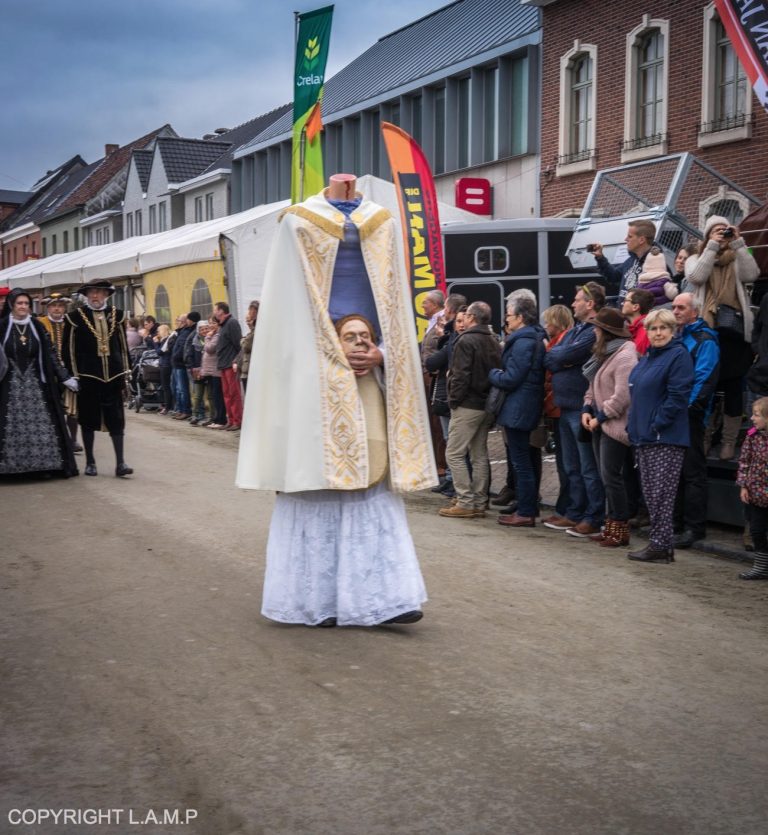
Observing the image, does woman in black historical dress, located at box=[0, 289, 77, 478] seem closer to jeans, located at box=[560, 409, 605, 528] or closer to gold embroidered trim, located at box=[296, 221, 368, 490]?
jeans, located at box=[560, 409, 605, 528]

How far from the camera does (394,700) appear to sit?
4.84 metres

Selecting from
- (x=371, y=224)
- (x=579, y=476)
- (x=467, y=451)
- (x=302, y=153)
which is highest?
(x=302, y=153)

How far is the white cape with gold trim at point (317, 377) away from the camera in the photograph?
600cm

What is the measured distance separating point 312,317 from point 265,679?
73.4 inches

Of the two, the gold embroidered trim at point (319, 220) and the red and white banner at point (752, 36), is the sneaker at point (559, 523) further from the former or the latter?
the gold embroidered trim at point (319, 220)

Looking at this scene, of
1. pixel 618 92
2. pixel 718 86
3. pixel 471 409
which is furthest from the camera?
pixel 618 92

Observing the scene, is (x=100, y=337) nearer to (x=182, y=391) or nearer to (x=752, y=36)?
(x=752, y=36)

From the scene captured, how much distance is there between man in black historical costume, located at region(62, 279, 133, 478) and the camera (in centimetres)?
1300

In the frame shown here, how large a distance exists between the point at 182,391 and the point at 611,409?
46.5 feet

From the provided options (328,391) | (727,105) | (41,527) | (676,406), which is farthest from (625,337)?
(727,105)

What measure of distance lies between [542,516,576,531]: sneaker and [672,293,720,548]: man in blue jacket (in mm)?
979

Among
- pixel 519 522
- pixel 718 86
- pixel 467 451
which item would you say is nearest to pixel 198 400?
pixel 718 86

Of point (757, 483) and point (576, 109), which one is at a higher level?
point (576, 109)

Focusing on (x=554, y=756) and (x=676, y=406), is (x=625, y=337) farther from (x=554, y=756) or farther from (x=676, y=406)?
(x=554, y=756)
